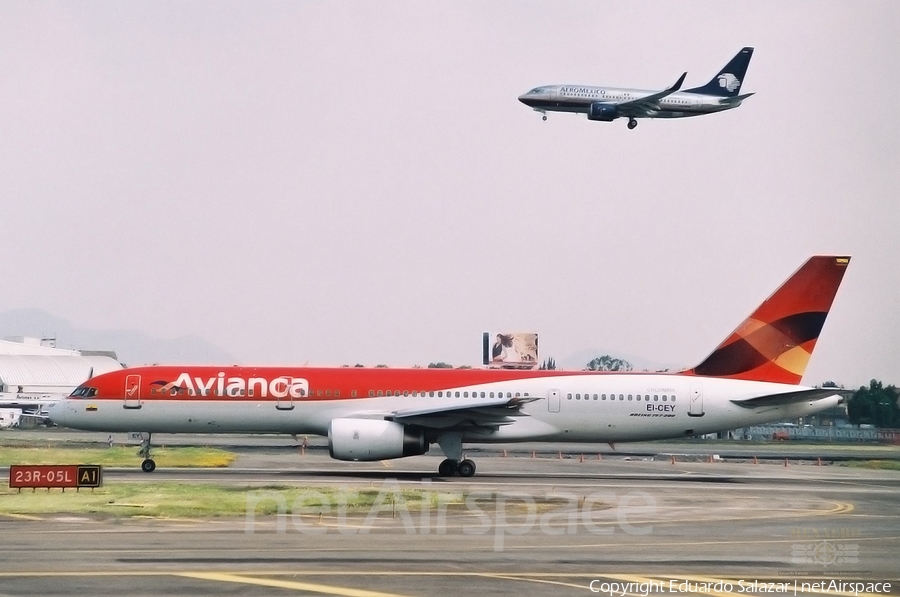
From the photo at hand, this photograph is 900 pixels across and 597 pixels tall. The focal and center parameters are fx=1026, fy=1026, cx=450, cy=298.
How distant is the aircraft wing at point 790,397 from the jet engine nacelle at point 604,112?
55.0 ft

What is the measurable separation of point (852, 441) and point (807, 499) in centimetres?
5227

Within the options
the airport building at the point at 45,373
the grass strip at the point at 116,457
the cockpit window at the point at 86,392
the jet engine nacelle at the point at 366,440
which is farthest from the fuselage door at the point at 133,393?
the airport building at the point at 45,373

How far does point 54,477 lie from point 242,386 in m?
9.17

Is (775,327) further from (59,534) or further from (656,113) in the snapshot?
(59,534)

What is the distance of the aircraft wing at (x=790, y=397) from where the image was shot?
36031 mm

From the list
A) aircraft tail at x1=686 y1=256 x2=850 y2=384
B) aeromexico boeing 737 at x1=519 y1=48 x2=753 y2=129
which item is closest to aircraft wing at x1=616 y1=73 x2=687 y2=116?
aeromexico boeing 737 at x1=519 y1=48 x2=753 y2=129

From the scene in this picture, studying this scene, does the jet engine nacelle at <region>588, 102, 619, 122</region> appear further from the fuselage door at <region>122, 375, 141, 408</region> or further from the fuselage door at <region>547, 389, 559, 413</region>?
the fuselage door at <region>122, 375, 141, 408</region>

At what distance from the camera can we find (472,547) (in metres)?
18.3

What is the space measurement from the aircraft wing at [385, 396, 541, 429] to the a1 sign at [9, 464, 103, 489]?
1060 centimetres

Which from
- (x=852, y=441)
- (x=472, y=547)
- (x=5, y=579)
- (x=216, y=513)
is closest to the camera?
(x=5, y=579)

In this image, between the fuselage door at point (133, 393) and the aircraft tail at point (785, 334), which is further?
the aircraft tail at point (785, 334)

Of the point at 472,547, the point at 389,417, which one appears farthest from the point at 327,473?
the point at 472,547

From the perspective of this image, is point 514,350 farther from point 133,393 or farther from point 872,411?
point 133,393

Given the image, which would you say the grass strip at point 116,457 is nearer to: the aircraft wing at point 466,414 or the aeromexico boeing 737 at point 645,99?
the aircraft wing at point 466,414
